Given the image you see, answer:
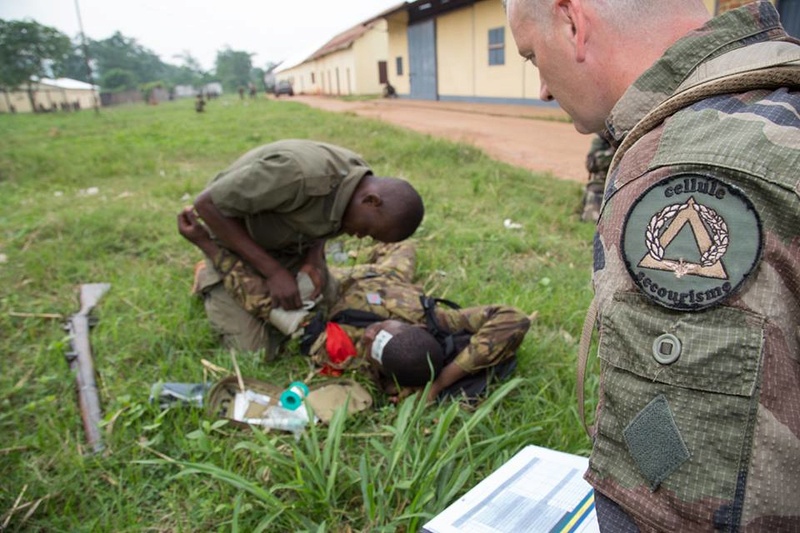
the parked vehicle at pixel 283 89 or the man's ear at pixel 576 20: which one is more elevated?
the parked vehicle at pixel 283 89

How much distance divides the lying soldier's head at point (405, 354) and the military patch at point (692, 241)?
1.51 metres

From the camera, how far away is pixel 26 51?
30.5 metres

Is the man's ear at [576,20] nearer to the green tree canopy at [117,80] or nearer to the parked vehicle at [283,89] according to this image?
the parked vehicle at [283,89]

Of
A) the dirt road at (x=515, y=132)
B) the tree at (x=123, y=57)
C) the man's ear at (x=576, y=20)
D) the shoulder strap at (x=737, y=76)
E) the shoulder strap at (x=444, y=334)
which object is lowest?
the shoulder strap at (x=444, y=334)

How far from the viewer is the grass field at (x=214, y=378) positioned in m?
1.72

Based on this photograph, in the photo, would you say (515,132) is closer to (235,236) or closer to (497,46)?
(497,46)

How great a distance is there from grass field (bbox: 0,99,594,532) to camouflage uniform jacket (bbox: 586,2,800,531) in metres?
1.00

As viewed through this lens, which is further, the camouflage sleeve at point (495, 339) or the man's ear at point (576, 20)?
the camouflage sleeve at point (495, 339)

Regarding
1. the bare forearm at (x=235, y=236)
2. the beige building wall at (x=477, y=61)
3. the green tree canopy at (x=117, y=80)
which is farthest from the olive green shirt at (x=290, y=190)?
the green tree canopy at (x=117, y=80)

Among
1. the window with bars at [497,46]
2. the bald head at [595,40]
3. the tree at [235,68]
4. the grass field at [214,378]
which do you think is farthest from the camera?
the tree at [235,68]

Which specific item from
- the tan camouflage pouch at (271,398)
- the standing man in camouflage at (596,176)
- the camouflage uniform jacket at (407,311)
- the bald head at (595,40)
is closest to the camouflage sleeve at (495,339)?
the camouflage uniform jacket at (407,311)

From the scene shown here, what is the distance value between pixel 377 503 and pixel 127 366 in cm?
157

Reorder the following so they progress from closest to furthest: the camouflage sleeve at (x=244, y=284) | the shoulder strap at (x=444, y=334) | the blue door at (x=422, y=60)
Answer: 1. the shoulder strap at (x=444, y=334)
2. the camouflage sleeve at (x=244, y=284)
3. the blue door at (x=422, y=60)

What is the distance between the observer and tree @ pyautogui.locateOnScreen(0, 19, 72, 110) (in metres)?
29.5
